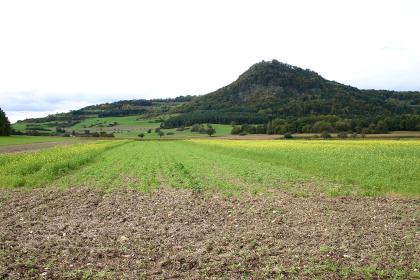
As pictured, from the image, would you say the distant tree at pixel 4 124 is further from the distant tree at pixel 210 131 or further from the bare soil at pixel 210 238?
the bare soil at pixel 210 238

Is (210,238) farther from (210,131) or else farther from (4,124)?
(210,131)

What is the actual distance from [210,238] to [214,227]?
1233 mm

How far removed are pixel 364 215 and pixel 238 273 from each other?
6.85 meters

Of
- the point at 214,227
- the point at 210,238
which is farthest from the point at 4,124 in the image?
the point at 210,238

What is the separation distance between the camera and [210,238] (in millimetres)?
10945

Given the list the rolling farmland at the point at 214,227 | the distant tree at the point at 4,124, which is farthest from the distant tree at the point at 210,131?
the rolling farmland at the point at 214,227

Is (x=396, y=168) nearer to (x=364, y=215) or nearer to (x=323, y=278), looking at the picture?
(x=364, y=215)

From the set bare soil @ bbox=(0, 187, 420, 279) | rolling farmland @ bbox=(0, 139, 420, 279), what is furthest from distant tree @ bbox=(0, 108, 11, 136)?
bare soil @ bbox=(0, 187, 420, 279)

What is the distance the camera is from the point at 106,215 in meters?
14.2

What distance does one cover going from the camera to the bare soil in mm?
8430

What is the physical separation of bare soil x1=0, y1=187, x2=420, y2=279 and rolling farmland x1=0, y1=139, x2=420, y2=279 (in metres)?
0.03

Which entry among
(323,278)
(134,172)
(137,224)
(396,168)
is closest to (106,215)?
(137,224)

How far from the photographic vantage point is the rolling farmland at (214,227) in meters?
8.59

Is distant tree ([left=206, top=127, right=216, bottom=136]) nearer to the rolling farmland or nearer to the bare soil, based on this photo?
the rolling farmland
